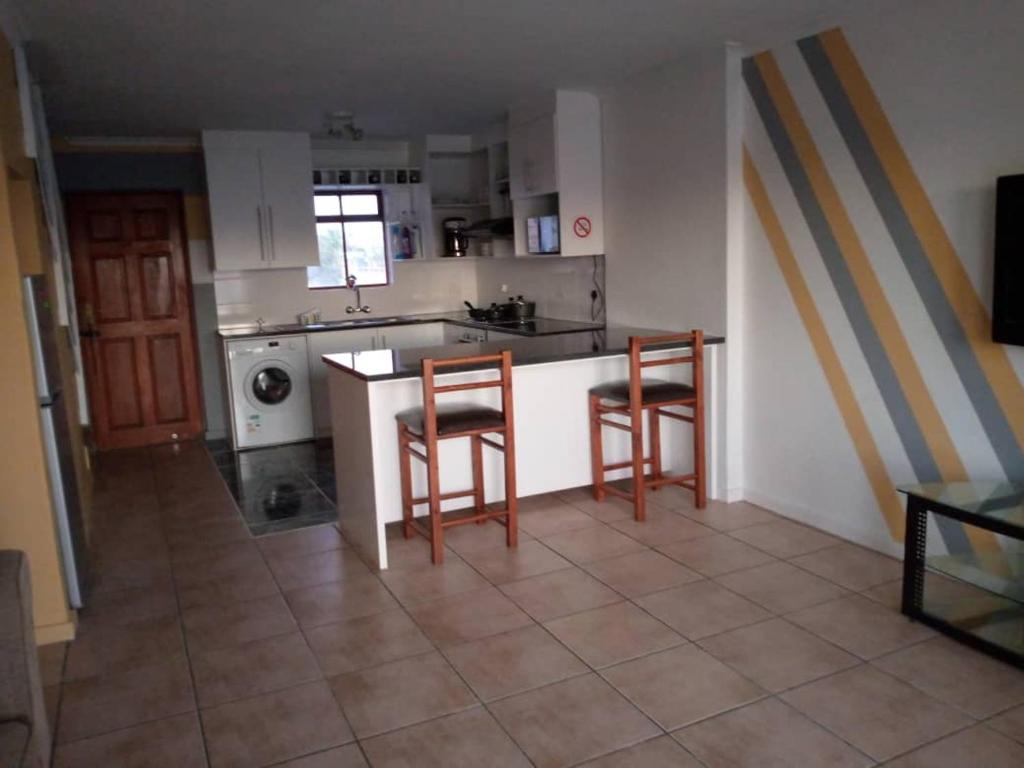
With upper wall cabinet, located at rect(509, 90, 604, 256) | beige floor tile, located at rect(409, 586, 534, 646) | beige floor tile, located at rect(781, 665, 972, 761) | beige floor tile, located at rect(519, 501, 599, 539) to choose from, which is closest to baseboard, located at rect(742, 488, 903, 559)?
beige floor tile, located at rect(519, 501, 599, 539)

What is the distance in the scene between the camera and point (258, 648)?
2.85m

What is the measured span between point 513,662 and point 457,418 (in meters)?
1.22

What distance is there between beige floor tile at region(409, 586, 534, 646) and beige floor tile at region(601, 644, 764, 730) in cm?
50

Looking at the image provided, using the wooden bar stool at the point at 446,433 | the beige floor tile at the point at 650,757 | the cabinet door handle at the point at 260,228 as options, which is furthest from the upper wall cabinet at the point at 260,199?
the beige floor tile at the point at 650,757

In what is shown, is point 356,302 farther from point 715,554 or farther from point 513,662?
point 513,662

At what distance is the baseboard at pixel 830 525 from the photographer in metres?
3.43

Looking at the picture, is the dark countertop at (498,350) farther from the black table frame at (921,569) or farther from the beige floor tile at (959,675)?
the beige floor tile at (959,675)

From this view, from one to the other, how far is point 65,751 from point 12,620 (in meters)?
0.62

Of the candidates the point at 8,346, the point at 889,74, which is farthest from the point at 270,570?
the point at 889,74

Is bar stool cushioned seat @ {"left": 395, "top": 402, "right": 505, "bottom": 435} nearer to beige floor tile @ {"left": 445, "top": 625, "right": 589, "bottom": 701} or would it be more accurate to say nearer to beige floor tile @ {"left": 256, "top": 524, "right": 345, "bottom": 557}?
beige floor tile @ {"left": 256, "top": 524, "right": 345, "bottom": 557}

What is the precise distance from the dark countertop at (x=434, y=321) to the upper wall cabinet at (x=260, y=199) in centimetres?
49

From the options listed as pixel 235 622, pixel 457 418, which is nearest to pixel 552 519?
pixel 457 418

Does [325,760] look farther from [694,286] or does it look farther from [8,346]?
[694,286]

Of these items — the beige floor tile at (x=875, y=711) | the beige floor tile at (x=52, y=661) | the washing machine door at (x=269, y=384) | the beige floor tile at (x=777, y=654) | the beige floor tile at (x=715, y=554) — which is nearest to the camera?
the beige floor tile at (x=875, y=711)
